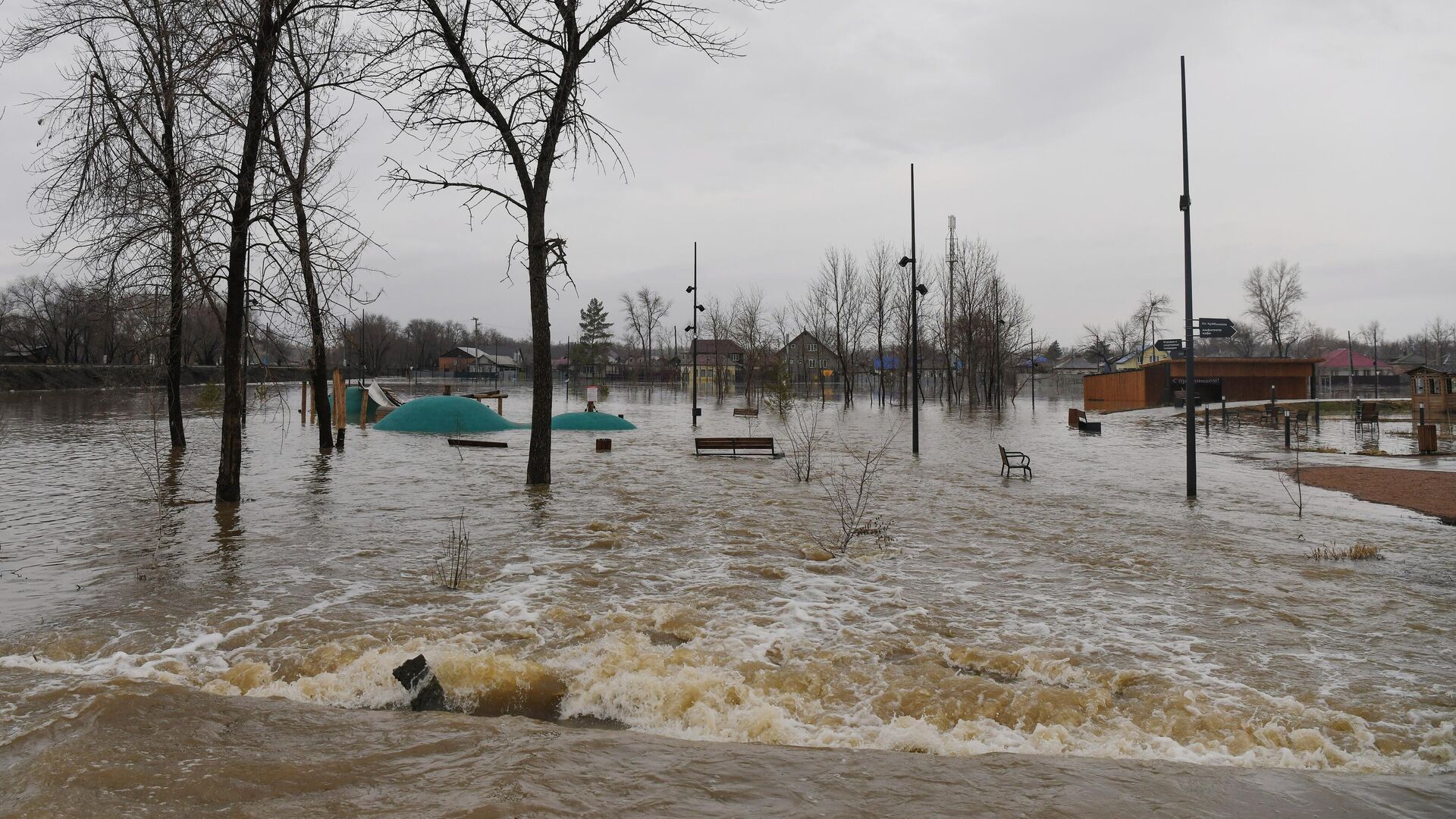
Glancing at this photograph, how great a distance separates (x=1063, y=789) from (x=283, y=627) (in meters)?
5.92

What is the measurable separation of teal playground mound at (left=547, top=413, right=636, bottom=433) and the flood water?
1491 cm

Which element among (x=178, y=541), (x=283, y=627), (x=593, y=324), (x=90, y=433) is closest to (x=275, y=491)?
(x=178, y=541)

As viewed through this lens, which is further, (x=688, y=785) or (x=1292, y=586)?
(x=1292, y=586)

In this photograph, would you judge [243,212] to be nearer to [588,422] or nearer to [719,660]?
[719,660]

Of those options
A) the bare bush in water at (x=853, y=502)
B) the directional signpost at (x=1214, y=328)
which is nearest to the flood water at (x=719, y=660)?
the bare bush in water at (x=853, y=502)

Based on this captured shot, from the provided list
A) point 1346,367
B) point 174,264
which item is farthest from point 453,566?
point 1346,367

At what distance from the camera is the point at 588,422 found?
28.2 meters

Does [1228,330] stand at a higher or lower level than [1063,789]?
higher

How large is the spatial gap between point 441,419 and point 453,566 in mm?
19772

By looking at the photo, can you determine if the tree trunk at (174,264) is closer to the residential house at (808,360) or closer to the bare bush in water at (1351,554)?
the bare bush in water at (1351,554)

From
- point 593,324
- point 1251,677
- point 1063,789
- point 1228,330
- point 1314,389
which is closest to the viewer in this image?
point 1063,789

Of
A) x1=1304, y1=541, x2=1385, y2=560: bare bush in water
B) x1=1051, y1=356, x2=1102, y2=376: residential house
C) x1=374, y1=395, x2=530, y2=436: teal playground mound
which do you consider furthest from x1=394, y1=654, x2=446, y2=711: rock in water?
x1=1051, y1=356, x2=1102, y2=376: residential house

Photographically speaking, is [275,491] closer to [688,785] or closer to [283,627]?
[283,627]

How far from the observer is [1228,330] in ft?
113
